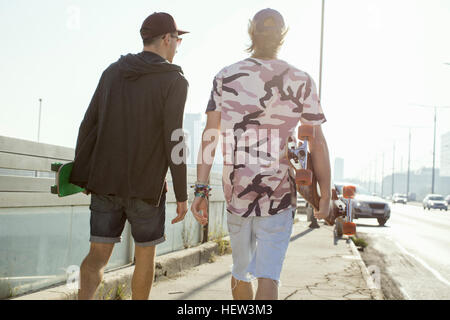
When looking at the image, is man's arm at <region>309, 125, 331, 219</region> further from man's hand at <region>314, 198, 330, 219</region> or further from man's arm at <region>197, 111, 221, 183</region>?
man's arm at <region>197, 111, 221, 183</region>

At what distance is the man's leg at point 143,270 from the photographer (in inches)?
117

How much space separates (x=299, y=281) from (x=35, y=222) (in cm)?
355

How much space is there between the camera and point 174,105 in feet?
9.64

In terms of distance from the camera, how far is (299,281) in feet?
21.9

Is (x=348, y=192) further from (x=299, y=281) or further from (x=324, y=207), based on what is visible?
(x=299, y=281)

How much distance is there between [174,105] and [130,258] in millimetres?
3461

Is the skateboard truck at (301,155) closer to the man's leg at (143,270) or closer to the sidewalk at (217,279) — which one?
the man's leg at (143,270)

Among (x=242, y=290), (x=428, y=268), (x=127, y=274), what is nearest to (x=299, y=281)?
(x=127, y=274)

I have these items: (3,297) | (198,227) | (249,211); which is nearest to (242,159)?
(249,211)

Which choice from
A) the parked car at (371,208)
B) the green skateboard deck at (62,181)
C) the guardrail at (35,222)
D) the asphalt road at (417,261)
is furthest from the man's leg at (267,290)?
the parked car at (371,208)

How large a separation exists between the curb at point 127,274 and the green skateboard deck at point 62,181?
0.93 meters

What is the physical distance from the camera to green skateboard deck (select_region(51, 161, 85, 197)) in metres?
2.97

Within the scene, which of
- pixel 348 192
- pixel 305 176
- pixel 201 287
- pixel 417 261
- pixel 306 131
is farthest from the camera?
pixel 417 261

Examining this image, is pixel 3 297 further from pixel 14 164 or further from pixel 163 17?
pixel 163 17
